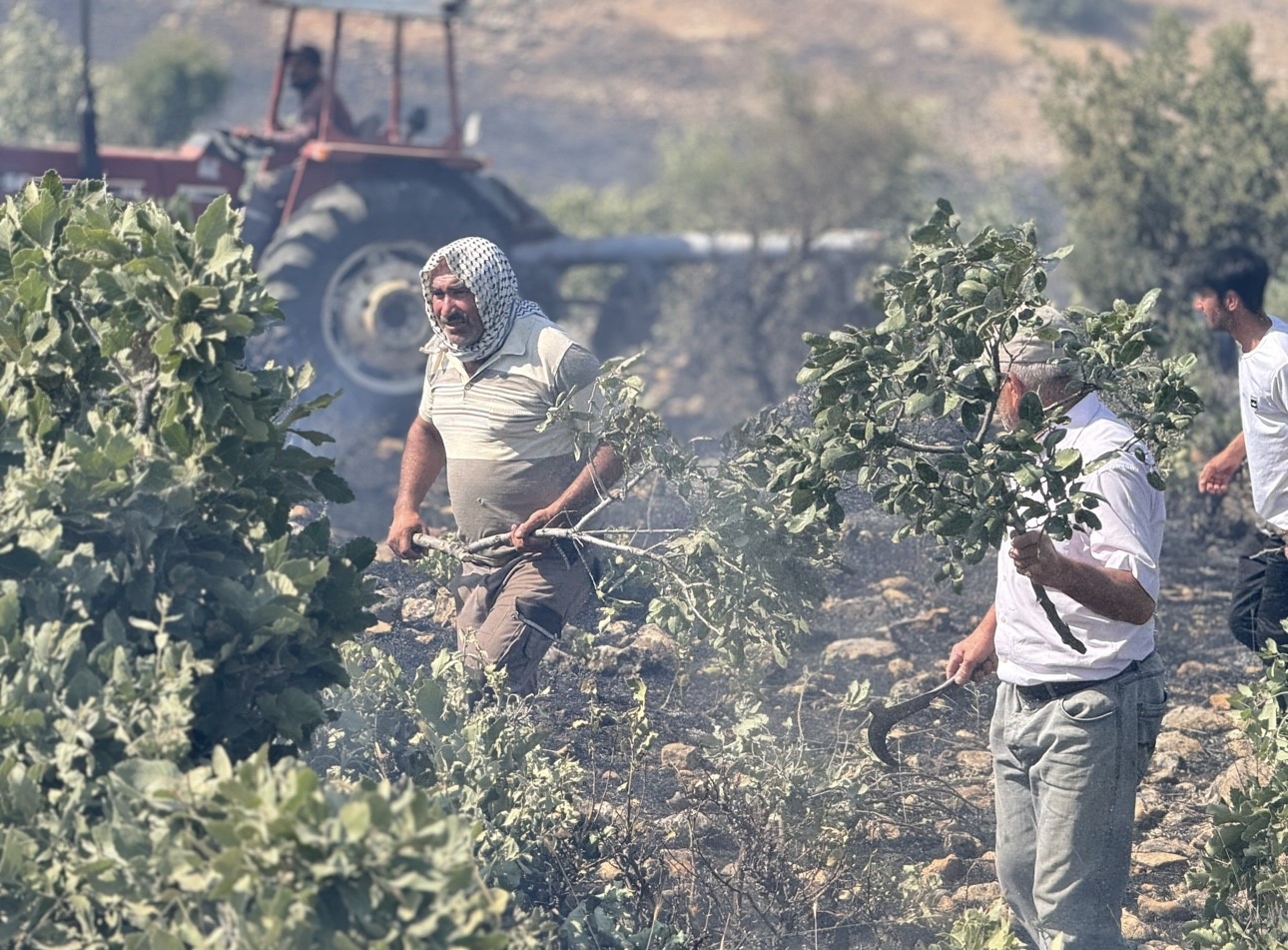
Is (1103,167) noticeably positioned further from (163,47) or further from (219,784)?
(163,47)

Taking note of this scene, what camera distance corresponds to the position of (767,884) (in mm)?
4012

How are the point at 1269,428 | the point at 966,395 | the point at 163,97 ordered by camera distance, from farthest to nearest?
the point at 163,97
the point at 1269,428
the point at 966,395

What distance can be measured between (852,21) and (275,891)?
27348mm

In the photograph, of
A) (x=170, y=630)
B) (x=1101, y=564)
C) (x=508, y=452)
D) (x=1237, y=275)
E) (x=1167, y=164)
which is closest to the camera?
(x=170, y=630)

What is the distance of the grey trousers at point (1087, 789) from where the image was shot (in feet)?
11.4

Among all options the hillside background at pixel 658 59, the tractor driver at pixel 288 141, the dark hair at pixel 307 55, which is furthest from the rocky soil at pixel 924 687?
the hillside background at pixel 658 59

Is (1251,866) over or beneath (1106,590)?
beneath

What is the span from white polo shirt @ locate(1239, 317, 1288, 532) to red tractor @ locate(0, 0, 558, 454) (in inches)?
222

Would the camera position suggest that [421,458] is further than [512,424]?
Yes

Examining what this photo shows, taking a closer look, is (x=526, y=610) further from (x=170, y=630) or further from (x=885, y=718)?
(x=170, y=630)

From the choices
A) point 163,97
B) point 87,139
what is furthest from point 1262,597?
point 163,97

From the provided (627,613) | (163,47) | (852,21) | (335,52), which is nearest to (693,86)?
(852,21)

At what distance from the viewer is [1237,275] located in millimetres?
4793

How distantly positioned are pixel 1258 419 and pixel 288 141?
6819 mm
